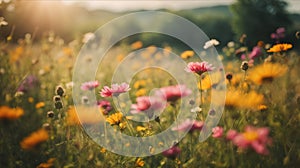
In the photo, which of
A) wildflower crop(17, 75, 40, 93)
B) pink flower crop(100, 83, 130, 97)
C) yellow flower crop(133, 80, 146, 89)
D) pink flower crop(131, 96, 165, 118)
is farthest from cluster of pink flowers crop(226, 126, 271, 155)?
wildflower crop(17, 75, 40, 93)

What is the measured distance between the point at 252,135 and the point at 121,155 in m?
0.85

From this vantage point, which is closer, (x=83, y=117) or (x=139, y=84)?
(x=83, y=117)

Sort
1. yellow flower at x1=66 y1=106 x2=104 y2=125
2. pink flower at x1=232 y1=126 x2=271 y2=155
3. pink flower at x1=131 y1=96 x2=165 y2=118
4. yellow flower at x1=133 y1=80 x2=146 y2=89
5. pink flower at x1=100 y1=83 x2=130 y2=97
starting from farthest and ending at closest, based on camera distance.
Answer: yellow flower at x1=133 y1=80 x2=146 y2=89
yellow flower at x1=66 y1=106 x2=104 y2=125
pink flower at x1=100 y1=83 x2=130 y2=97
pink flower at x1=131 y1=96 x2=165 y2=118
pink flower at x1=232 y1=126 x2=271 y2=155

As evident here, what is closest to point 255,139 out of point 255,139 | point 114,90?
point 255,139

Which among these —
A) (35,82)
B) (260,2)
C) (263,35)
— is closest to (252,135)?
(35,82)

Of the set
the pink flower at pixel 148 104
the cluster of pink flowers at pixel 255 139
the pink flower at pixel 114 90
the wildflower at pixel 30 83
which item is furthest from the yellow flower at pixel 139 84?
the cluster of pink flowers at pixel 255 139

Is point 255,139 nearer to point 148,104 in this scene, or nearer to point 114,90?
point 148,104

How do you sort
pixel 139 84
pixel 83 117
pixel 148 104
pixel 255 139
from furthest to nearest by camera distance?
pixel 139 84
pixel 83 117
pixel 148 104
pixel 255 139

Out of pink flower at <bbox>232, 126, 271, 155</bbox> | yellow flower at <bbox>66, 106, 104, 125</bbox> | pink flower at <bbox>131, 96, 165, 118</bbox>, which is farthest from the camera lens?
yellow flower at <bbox>66, 106, 104, 125</bbox>

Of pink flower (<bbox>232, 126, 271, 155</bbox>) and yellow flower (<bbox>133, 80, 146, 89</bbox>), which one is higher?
yellow flower (<bbox>133, 80, 146, 89</bbox>)

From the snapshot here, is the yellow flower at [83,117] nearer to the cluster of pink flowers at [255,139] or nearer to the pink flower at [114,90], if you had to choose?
the pink flower at [114,90]

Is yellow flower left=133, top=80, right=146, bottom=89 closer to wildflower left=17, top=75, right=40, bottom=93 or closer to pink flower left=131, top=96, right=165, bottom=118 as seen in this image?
wildflower left=17, top=75, right=40, bottom=93

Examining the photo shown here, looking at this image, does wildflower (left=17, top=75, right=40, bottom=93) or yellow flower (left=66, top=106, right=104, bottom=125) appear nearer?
yellow flower (left=66, top=106, right=104, bottom=125)

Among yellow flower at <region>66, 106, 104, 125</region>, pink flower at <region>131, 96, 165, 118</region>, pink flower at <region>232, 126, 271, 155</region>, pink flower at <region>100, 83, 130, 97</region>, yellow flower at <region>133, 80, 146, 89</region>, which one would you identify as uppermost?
yellow flower at <region>133, 80, 146, 89</region>
